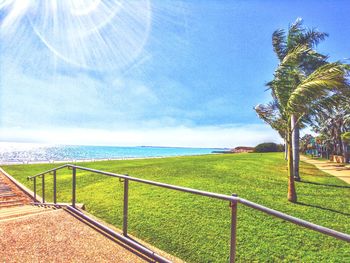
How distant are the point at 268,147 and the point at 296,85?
50.6 m

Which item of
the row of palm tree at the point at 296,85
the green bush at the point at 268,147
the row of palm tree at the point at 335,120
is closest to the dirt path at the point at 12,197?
the row of palm tree at the point at 296,85

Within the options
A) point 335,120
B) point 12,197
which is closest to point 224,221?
point 12,197

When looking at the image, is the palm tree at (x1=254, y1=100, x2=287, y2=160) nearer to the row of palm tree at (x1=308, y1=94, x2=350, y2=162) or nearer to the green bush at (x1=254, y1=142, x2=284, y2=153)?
the row of palm tree at (x1=308, y1=94, x2=350, y2=162)

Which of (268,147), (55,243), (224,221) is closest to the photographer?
(55,243)

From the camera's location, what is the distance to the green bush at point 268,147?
186ft

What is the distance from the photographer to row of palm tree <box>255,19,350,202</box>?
277 inches

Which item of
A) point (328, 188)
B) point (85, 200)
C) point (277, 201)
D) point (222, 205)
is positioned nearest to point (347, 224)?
point (277, 201)

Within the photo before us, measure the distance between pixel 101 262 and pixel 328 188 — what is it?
1014cm

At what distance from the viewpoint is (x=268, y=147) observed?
5691cm

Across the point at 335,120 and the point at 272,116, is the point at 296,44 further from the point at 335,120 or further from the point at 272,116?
the point at 335,120

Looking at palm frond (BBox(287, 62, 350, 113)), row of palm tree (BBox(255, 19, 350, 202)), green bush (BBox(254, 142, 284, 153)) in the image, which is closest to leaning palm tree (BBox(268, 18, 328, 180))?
row of palm tree (BBox(255, 19, 350, 202))

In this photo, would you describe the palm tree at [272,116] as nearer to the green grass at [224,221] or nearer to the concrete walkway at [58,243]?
the green grass at [224,221]

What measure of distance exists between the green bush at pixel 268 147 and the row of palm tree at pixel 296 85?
46.8m

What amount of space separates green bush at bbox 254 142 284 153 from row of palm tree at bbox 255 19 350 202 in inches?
1841
